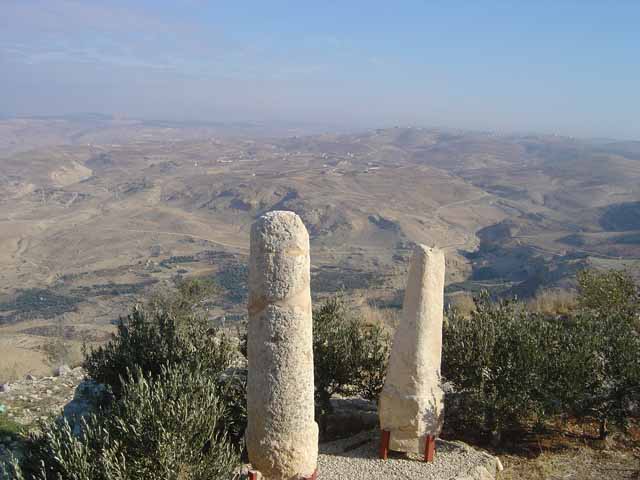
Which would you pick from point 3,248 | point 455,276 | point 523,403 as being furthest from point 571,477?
point 3,248

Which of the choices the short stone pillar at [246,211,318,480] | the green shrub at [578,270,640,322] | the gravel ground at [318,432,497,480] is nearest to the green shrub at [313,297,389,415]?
the gravel ground at [318,432,497,480]

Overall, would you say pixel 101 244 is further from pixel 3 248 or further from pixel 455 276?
pixel 455 276

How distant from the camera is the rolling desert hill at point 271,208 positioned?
204ft

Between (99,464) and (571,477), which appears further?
(571,477)

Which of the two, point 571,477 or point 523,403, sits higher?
point 523,403

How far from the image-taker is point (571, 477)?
808cm

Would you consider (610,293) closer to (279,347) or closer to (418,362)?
(418,362)

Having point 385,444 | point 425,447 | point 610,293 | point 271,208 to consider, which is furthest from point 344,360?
point 271,208

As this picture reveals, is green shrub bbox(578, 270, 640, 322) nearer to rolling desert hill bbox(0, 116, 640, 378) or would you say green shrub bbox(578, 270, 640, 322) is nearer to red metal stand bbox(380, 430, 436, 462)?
red metal stand bbox(380, 430, 436, 462)

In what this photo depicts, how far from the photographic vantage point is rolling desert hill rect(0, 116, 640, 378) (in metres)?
62.1

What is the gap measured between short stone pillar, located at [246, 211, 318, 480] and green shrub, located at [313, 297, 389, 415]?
292cm

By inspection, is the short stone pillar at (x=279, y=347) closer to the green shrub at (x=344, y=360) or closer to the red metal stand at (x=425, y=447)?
the red metal stand at (x=425, y=447)

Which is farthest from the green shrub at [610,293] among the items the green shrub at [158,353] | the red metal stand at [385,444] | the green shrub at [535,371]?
the green shrub at [158,353]

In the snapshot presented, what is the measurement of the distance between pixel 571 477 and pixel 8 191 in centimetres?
15433
